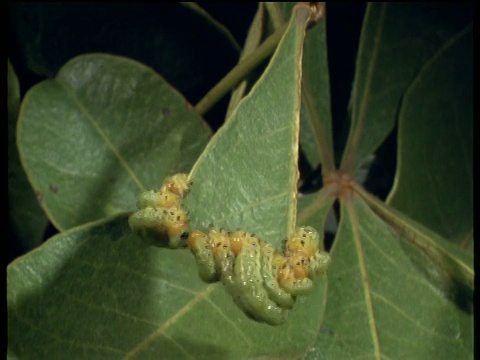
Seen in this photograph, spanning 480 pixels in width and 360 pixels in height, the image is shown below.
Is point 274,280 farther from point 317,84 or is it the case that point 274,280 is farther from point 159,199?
point 317,84

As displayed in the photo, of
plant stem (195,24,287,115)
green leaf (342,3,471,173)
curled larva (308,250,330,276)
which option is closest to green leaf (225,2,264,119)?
plant stem (195,24,287,115)

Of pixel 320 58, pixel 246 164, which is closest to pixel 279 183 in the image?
pixel 246 164

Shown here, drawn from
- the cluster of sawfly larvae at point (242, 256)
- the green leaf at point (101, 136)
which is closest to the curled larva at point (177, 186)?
the cluster of sawfly larvae at point (242, 256)

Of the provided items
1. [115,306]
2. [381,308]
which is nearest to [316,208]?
[381,308]

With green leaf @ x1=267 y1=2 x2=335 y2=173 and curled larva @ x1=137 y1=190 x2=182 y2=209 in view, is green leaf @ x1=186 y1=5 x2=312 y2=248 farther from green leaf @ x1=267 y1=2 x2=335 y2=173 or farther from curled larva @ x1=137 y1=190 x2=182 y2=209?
green leaf @ x1=267 y1=2 x2=335 y2=173

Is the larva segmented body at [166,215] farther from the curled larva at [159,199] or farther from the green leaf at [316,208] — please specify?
the green leaf at [316,208]

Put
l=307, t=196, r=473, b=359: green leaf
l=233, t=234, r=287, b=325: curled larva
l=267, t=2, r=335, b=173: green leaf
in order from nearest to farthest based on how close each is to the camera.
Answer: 1. l=233, t=234, r=287, b=325: curled larva
2. l=307, t=196, r=473, b=359: green leaf
3. l=267, t=2, r=335, b=173: green leaf

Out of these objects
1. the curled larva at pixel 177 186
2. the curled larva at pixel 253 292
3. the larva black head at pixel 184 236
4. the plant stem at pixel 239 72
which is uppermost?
the plant stem at pixel 239 72

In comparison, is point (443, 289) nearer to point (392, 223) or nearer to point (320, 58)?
point (392, 223)
